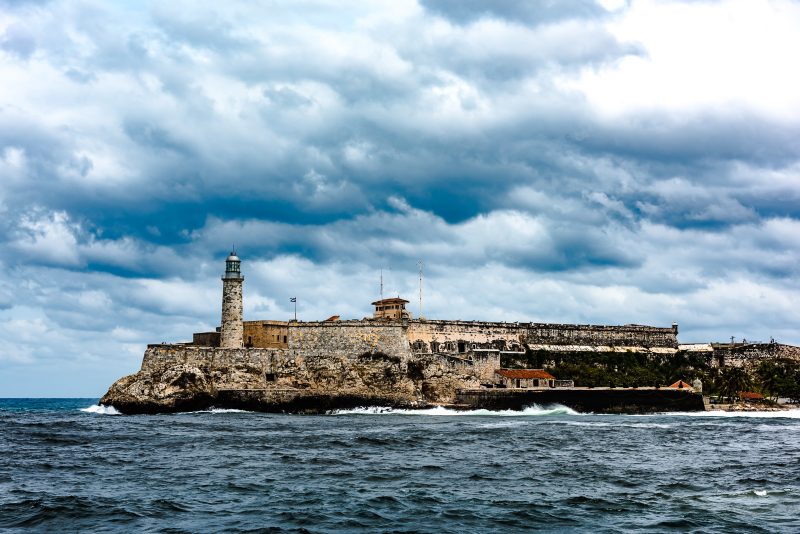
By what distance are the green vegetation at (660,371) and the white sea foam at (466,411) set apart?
35.2 ft

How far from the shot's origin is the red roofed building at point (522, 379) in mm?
71688

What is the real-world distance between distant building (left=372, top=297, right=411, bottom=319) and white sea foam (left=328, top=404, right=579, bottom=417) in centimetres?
1616

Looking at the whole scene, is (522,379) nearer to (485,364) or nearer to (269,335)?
(485,364)

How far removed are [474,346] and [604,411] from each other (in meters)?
14.5

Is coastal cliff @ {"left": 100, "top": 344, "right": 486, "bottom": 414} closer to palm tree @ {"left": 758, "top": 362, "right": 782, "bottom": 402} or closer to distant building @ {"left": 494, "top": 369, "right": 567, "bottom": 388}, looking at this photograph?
distant building @ {"left": 494, "top": 369, "right": 567, "bottom": 388}

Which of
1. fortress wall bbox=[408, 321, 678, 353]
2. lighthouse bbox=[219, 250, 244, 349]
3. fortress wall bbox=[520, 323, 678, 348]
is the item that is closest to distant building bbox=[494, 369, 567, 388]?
fortress wall bbox=[408, 321, 678, 353]

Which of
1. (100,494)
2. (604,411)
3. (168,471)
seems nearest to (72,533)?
(100,494)

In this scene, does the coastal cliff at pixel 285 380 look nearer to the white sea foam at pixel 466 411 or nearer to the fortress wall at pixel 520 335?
the white sea foam at pixel 466 411

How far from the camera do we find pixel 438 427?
49.8 metres

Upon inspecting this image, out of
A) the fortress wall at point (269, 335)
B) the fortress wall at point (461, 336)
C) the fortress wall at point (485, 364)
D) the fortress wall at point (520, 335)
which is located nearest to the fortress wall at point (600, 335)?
the fortress wall at point (520, 335)

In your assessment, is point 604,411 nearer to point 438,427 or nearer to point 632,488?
point 438,427

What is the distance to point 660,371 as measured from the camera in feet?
286

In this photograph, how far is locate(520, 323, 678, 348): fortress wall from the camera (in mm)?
88500

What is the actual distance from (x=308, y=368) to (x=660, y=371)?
122 ft
